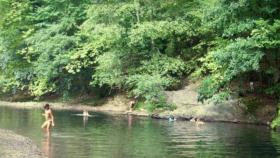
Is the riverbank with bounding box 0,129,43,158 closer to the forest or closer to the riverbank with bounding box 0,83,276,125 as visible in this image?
the forest

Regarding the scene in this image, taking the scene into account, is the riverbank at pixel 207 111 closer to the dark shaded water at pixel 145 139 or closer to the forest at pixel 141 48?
the forest at pixel 141 48

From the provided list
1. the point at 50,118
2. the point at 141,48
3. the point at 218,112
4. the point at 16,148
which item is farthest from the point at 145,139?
the point at 141,48

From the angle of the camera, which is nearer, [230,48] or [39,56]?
[230,48]

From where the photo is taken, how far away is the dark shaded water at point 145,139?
73.1 ft

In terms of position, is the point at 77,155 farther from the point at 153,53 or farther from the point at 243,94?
the point at 153,53

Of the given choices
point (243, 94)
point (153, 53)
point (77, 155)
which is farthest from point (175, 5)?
point (77, 155)

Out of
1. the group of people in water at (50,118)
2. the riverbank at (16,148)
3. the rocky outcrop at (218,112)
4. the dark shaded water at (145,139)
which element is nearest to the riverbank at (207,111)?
the rocky outcrop at (218,112)

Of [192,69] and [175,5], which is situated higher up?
[175,5]

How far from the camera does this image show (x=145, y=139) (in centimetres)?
2712

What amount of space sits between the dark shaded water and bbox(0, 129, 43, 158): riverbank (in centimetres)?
56

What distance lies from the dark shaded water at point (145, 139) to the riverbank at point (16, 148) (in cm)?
56

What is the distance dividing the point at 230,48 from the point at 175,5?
1568 centimetres

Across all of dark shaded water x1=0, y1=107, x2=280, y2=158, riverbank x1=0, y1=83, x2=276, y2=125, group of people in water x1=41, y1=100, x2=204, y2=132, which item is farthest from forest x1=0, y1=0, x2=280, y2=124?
dark shaded water x1=0, y1=107, x2=280, y2=158

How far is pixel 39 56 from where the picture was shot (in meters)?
57.9
